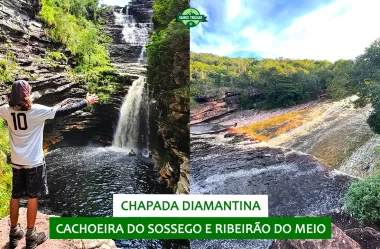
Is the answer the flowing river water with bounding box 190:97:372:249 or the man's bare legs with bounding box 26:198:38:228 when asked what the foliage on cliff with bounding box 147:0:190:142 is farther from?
the man's bare legs with bounding box 26:198:38:228

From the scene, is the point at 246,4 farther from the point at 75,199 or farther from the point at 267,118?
the point at 75,199

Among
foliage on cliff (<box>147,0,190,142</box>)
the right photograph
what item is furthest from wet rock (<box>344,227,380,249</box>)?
foliage on cliff (<box>147,0,190,142</box>)

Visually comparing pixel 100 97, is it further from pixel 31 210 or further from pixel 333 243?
pixel 333 243

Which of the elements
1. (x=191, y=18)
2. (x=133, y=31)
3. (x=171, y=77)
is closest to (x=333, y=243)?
(x=171, y=77)

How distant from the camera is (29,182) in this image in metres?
2.24

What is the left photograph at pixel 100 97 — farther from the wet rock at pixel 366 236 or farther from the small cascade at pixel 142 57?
the wet rock at pixel 366 236

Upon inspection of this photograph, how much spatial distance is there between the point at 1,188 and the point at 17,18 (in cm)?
152

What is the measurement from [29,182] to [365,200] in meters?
2.66

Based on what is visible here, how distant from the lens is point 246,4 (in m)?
2.84

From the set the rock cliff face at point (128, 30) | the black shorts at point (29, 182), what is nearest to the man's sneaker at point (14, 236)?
the black shorts at point (29, 182)

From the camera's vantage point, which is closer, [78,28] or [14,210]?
[14,210]

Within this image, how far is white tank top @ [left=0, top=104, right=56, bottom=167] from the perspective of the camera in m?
2.19

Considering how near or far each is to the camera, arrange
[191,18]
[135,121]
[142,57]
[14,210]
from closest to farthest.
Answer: [14,210], [191,18], [142,57], [135,121]

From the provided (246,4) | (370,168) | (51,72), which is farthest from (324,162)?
(51,72)
